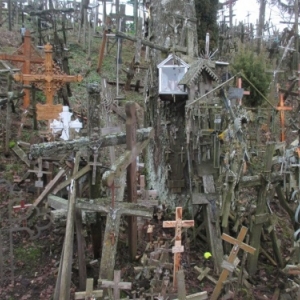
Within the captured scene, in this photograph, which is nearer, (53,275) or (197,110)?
(53,275)

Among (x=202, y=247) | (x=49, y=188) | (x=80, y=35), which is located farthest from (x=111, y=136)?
(x=80, y=35)

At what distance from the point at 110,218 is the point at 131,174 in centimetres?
77

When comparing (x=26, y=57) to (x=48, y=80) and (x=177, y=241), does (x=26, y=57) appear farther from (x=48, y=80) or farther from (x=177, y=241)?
(x=177, y=241)

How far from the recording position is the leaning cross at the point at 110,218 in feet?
14.6

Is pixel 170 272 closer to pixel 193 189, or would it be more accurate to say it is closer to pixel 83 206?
pixel 83 206

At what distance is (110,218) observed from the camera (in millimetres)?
4551

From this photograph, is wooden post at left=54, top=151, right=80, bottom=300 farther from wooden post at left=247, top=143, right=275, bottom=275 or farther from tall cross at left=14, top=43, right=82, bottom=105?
tall cross at left=14, top=43, right=82, bottom=105

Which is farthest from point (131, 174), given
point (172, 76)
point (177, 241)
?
point (172, 76)

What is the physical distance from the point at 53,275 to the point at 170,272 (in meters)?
1.63

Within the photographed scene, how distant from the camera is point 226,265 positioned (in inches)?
193

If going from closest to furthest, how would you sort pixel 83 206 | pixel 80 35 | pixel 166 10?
pixel 83 206, pixel 166 10, pixel 80 35

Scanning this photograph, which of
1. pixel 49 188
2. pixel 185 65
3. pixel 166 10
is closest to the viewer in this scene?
pixel 49 188

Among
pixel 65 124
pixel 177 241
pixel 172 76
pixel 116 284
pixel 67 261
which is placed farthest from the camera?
pixel 65 124

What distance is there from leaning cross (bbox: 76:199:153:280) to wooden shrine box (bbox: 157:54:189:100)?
284cm
